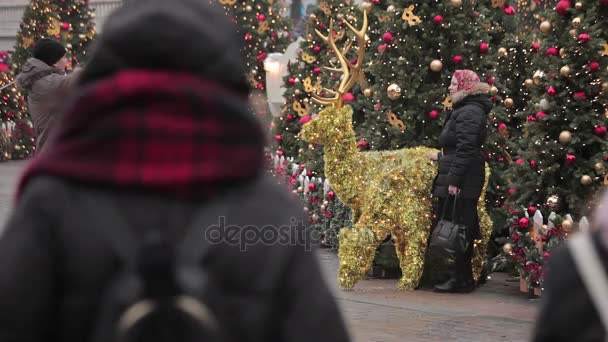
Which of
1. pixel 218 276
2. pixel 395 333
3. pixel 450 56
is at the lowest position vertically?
pixel 395 333

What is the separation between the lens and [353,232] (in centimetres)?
981

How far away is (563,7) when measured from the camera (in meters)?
9.45

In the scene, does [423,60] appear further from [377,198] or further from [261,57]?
[261,57]

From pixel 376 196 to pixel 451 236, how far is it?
2.40 ft

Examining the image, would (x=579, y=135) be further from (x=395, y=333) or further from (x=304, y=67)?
(x=304, y=67)

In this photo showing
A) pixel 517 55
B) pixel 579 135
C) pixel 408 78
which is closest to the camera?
pixel 579 135

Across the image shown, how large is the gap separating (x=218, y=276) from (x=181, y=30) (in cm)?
52

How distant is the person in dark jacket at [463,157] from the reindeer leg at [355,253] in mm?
729

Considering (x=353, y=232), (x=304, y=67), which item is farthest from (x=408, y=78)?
(x=304, y=67)

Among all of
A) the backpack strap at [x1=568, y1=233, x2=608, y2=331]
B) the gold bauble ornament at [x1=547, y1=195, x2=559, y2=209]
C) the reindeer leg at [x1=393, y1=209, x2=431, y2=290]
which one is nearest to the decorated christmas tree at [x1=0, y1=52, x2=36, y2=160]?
the reindeer leg at [x1=393, y1=209, x2=431, y2=290]

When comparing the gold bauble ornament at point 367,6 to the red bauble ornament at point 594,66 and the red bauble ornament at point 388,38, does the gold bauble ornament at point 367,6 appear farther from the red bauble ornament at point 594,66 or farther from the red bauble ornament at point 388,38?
the red bauble ornament at point 594,66

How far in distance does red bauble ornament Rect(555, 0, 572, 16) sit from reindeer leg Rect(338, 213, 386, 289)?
2.42m

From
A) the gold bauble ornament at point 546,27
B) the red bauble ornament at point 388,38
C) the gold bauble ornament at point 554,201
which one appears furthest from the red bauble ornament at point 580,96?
the red bauble ornament at point 388,38

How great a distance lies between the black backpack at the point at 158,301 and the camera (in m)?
2.30
